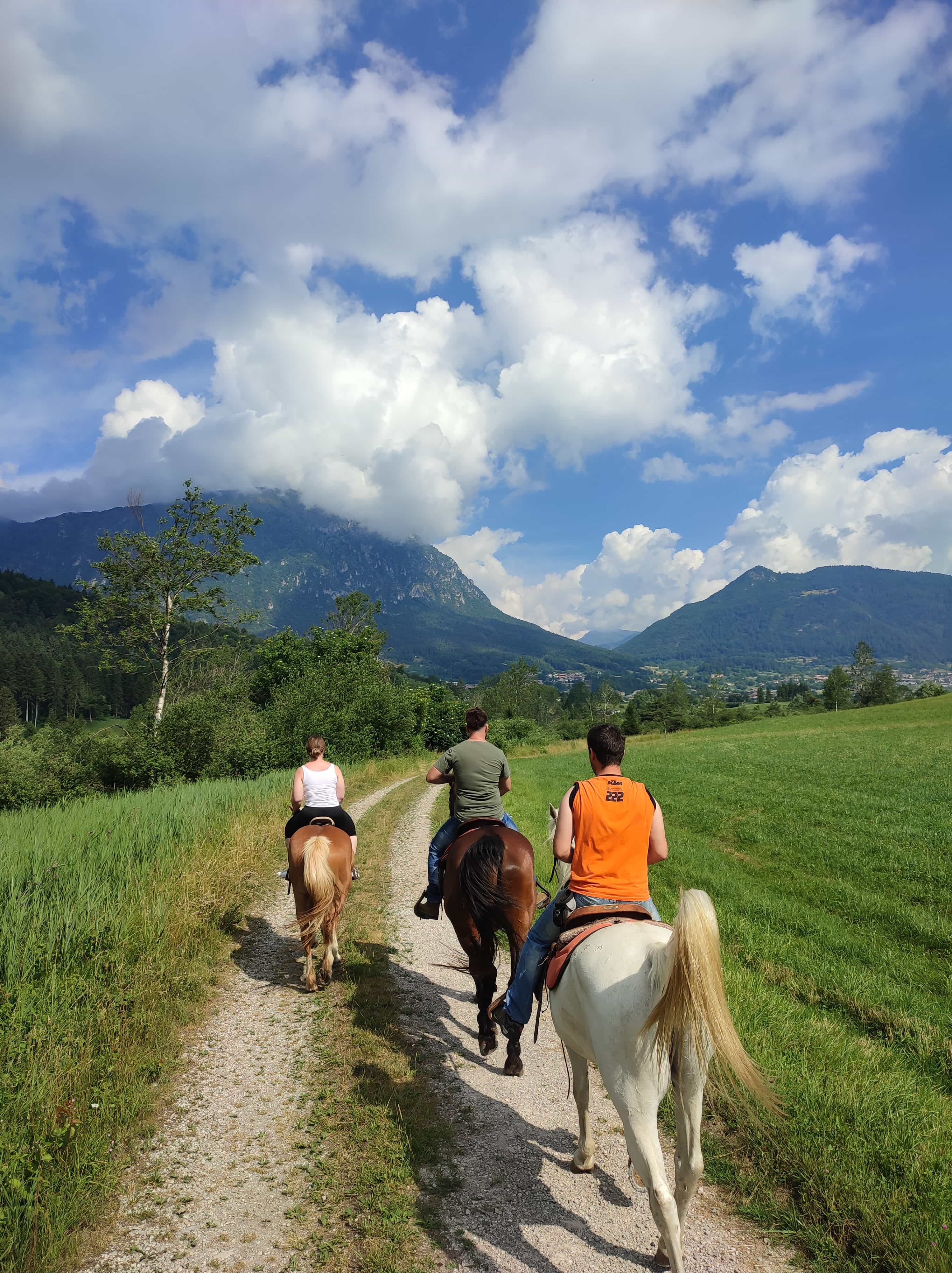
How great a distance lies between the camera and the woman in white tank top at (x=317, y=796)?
799 cm

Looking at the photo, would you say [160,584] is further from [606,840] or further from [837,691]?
[837,691]

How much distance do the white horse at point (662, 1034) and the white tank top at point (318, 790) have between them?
5151mm

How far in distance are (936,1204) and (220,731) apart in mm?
27219

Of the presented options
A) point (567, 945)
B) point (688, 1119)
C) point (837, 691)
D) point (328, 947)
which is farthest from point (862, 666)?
point (688, 1119)

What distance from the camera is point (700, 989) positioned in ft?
9.20

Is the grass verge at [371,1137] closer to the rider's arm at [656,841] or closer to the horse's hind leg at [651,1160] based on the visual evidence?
the horse's hind leg at [651,1160]

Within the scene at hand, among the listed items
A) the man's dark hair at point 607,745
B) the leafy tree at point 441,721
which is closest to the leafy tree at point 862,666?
the leafy tree at point 441,721

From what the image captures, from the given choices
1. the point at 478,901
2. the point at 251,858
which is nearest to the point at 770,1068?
the point at 478,901

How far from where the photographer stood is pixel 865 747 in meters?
31.9

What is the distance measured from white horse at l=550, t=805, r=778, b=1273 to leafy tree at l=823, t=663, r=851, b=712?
111 m

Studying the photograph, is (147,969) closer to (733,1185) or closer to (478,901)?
(478,901)

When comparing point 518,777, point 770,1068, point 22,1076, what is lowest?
point 518,777

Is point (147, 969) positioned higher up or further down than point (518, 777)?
higher up

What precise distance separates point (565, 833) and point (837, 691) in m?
114
